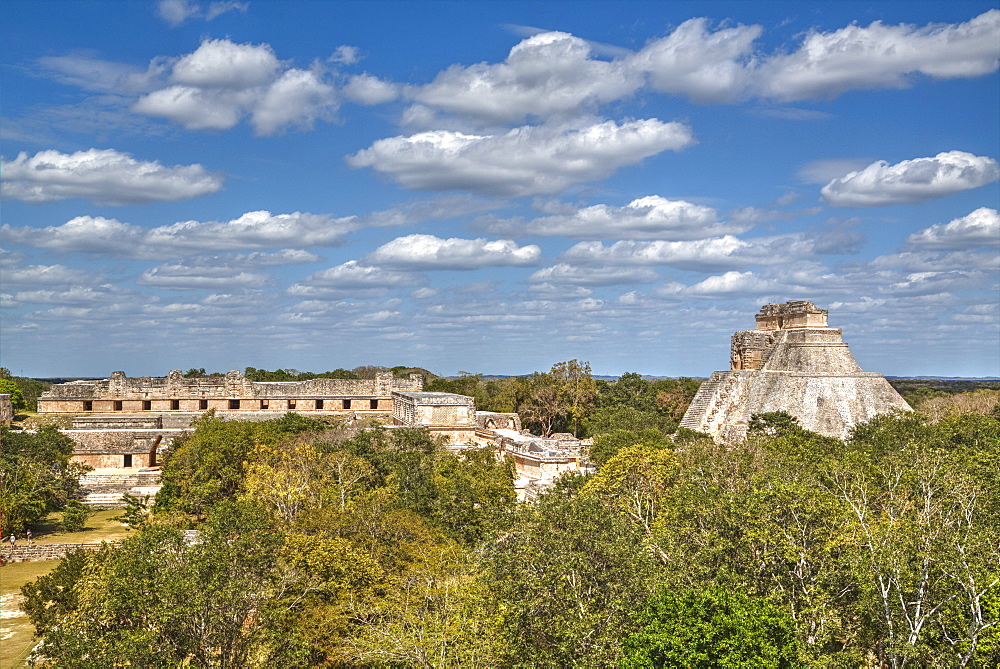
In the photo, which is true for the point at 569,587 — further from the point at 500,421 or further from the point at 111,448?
the point at 111,448

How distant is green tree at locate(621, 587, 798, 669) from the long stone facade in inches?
1100

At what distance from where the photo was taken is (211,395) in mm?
35375

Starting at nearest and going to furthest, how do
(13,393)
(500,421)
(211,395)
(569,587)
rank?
1. (569,587)
2. (500,421)
3. (211,395)
4. (13,393)

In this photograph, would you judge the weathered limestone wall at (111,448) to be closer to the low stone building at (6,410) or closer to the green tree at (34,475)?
the green tree at (34,475)

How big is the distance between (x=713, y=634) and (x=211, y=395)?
100ft

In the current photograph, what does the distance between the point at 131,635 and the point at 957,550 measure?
33.9ft

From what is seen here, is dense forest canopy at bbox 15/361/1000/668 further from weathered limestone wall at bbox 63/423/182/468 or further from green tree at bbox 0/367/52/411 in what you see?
green tree at bbox 0/367/52/411

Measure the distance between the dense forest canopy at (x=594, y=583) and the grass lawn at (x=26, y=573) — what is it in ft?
2.50

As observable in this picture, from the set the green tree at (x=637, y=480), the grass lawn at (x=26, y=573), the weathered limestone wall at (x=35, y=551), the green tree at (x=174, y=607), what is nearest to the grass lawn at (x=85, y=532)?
the grass lawn at (x=26, y=573)

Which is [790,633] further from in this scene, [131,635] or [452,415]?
[452,415]

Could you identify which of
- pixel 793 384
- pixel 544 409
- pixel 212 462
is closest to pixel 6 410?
pixel 212 462

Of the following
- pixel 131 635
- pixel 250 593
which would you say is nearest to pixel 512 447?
pixel 250 593

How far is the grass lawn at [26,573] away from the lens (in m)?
13.9

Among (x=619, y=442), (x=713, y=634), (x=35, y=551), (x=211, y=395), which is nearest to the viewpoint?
(x=713, y=634)
